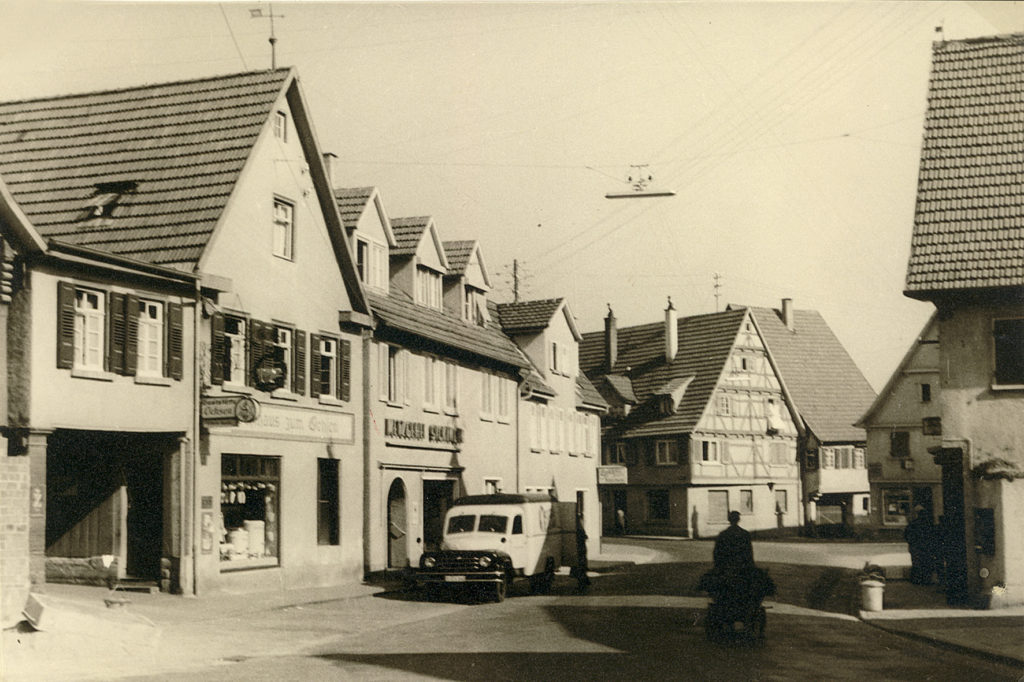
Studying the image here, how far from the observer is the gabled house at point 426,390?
3023 cm

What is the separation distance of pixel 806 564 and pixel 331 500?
667 inches

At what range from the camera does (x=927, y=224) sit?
904 inches

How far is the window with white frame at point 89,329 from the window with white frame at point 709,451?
45604 mm

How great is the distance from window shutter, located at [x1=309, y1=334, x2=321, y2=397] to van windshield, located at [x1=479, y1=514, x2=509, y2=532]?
4636 mm

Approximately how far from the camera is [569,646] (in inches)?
671

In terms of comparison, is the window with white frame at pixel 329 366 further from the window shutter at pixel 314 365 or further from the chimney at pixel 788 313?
the chimney at pixel 788 313

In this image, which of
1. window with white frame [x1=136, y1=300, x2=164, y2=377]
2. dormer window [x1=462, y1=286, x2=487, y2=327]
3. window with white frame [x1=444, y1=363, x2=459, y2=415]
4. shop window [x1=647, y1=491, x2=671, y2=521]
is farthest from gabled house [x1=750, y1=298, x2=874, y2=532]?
window with white frame [x1=136, y1=300, x2=164, y2=377]

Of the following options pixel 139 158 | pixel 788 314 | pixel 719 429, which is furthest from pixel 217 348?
pixel 788 314

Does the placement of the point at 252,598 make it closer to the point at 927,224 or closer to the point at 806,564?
the point at 927,224

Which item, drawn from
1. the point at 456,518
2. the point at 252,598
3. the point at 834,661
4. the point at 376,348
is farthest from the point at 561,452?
the point at 834,661

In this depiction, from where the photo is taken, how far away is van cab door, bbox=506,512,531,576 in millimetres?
25516

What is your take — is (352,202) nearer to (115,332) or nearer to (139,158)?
(139,158)

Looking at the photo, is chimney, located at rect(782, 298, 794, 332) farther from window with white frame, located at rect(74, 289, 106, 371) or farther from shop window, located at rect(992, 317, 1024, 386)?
window with white frame, located at rect(74, 289, 106, 371)

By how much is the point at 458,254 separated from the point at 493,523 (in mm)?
13259
